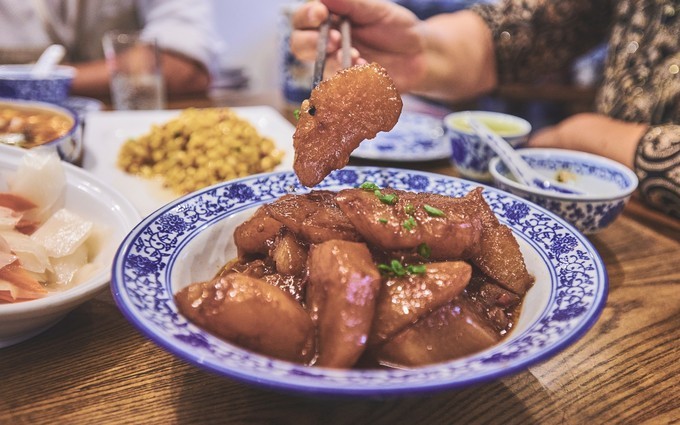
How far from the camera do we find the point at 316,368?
2.71ft

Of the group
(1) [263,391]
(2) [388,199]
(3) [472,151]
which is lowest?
(1) [263,391]

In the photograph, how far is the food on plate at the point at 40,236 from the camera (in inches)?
→ 43.9

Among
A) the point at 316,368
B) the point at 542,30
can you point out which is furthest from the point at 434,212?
the point at 542,30

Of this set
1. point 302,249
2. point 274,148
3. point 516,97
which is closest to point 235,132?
point 274,148

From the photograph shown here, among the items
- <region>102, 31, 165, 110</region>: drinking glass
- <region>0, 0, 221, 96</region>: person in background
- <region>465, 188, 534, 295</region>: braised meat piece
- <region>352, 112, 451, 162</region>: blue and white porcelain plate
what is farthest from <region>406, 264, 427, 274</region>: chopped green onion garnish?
<region>0, 0, 221, 96</region>: person in background

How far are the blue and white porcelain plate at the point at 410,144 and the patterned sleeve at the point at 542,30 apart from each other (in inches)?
28.4

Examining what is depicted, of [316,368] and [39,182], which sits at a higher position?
[316,368]

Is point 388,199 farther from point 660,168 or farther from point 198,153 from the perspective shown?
point 660,168

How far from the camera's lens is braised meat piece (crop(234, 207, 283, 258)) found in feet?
4.14

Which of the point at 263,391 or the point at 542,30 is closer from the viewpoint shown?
the point at 263,391

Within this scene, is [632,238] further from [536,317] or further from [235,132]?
[235,132]

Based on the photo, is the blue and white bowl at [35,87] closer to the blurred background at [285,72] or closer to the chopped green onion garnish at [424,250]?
Answer: the blurred background at [285,72]

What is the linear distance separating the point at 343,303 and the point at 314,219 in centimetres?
30

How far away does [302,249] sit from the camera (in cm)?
117
